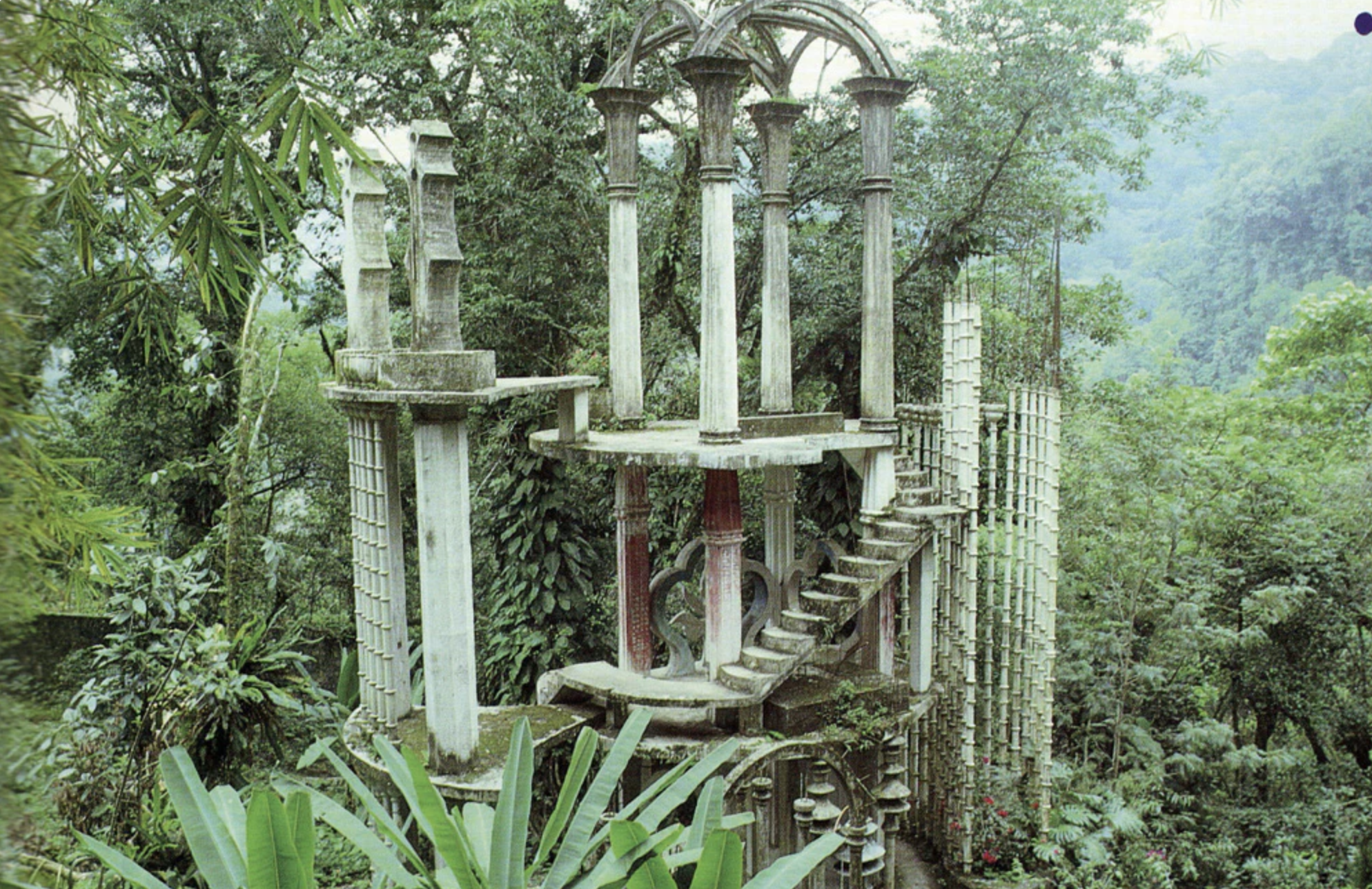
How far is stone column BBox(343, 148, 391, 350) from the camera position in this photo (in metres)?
6.14

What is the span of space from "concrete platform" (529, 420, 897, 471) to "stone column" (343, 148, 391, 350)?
1.40 metres

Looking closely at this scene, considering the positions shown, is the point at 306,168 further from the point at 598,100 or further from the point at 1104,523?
the point at 1104,523

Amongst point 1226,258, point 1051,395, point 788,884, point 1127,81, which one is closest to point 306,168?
point 788,884

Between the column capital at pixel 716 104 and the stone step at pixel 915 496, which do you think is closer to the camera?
the column capital at pixel 716 104

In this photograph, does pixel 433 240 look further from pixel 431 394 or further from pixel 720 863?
pixel 720 863

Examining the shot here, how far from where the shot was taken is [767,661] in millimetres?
6500

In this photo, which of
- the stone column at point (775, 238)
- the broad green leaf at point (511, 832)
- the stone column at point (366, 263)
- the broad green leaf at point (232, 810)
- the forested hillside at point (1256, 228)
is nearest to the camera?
the broad green leaf at point (511, 832)

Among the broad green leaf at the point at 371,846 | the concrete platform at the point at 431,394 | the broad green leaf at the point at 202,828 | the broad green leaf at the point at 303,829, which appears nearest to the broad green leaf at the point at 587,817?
the broad green leaf at the point at 371,846

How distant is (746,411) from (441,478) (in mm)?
6098

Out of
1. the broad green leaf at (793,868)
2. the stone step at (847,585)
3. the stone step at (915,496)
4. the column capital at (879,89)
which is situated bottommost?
the stone step at (847,585)

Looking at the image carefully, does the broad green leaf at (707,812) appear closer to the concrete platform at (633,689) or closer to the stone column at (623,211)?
the concrete platform at (633,689)

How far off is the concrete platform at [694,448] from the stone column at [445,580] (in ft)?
3.68

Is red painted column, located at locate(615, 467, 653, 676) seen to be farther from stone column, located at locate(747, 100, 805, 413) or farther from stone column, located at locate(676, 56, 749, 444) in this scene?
stone column, located at locate(747, 100, 805, 413)

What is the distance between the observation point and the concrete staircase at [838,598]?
6.48m
